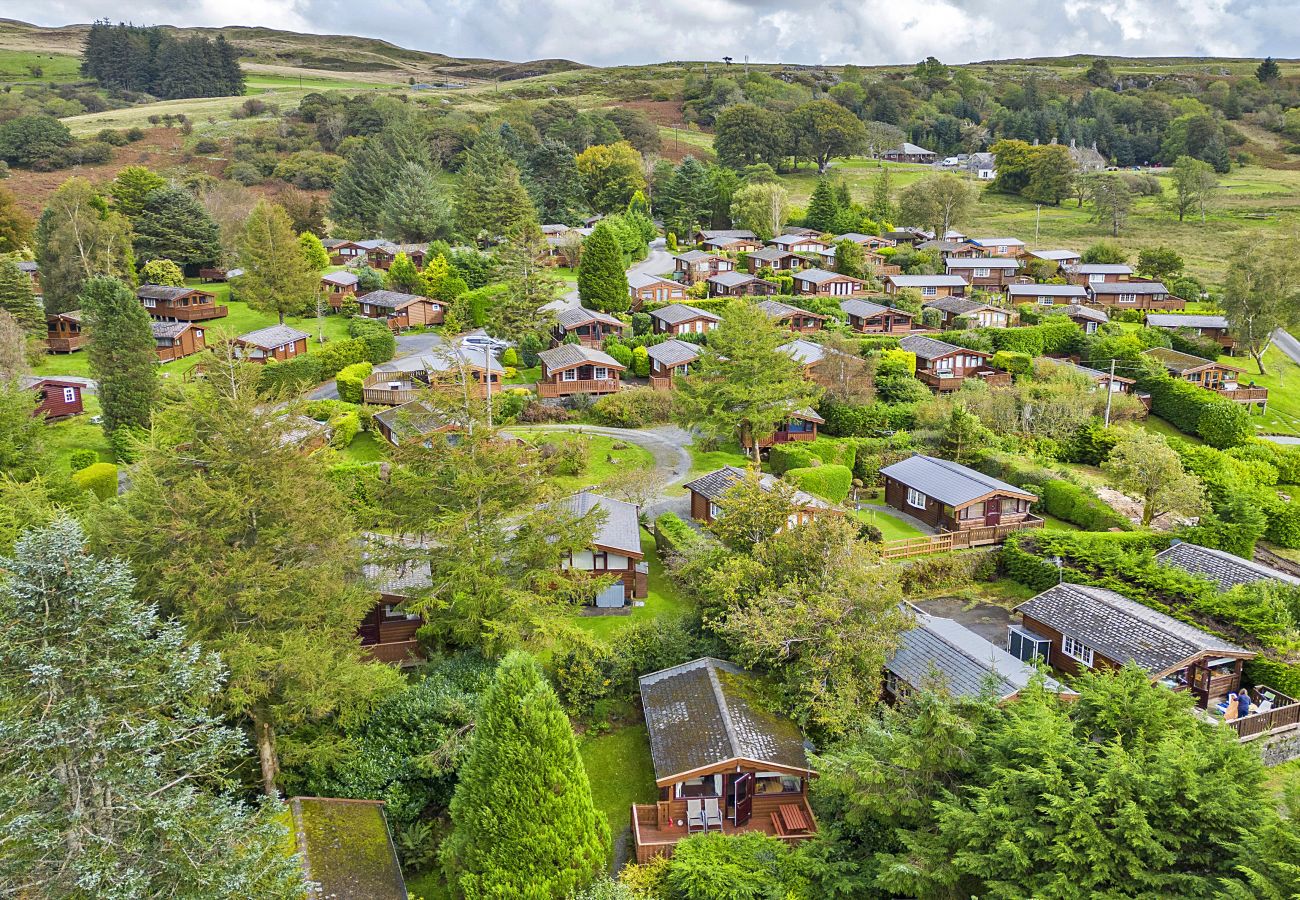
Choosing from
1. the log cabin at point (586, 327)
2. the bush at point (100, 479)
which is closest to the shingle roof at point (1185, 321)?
the log cabin at point (586, 327)

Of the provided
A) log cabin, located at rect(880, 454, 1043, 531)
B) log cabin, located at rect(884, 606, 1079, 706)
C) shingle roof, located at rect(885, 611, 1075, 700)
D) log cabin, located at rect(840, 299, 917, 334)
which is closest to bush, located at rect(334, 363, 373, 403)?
log cabin, located at rect(880, 454, 1043, 531)

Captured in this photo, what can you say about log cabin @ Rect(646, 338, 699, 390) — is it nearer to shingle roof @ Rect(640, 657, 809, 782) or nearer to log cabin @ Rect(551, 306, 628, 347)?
log cabin @ Rect(551, 306, 628, 347)

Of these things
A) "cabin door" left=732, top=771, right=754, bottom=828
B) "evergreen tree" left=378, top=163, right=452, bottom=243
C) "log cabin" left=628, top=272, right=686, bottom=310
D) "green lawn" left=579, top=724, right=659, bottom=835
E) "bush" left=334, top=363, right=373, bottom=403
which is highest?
"evergreen tree" left=378, top=163, right=452, bottom=243

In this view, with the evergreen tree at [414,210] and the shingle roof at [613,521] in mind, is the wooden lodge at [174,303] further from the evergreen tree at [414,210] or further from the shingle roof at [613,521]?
the shingle roof at [613,521]

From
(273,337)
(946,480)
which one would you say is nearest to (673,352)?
(946,480)

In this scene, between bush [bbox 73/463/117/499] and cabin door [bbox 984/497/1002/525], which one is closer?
bush [bbox 73/463/117/499]

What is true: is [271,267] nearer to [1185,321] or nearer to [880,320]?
[880,320]
